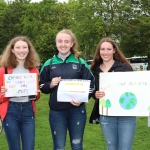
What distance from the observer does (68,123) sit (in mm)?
3982

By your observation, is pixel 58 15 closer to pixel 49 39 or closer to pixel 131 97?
pixel 49 39

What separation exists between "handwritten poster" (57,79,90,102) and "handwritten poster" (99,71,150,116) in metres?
0.25

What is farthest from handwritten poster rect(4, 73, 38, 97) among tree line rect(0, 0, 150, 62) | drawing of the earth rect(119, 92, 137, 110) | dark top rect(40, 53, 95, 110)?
tree line rect(0, 0, 150, 62)

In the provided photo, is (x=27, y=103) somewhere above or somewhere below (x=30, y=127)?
above

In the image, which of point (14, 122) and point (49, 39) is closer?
point (14, 122)

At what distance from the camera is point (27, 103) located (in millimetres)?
3844

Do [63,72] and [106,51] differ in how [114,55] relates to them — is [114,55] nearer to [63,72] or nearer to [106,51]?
[106,51]

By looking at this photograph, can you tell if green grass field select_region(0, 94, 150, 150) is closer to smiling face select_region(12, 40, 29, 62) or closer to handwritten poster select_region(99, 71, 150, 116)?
handwritten poster select_region(99, 71, 150, 116)

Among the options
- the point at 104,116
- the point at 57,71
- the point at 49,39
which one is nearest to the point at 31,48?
the point at 57,71

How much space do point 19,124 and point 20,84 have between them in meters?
0.54

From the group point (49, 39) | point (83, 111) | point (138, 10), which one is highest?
point (138, 10)

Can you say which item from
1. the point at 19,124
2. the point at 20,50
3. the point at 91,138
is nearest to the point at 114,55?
the point at 20,50

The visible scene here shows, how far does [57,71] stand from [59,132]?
32.5 inches

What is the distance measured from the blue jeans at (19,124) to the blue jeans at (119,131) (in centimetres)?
96
